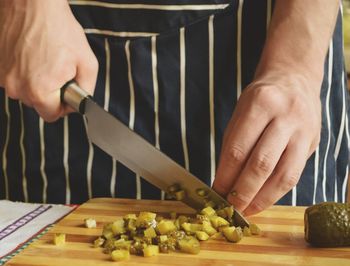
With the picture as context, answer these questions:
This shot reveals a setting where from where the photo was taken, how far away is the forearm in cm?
130

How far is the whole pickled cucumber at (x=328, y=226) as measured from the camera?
1.13m

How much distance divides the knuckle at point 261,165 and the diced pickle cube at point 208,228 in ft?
0.36

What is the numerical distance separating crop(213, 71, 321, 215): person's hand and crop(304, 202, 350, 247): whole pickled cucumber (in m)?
0.09

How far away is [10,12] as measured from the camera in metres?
1.30

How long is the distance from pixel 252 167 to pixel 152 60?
33 cm

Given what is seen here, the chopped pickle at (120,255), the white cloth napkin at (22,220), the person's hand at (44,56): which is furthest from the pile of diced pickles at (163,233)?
the person's hand at (44,56)

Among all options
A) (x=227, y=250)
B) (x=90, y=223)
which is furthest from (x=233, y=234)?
(x=90, y=223)

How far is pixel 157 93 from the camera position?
1.43 metres

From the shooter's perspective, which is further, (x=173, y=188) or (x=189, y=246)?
(x=173, y=188)

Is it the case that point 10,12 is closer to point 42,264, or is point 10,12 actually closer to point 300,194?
point 42,264

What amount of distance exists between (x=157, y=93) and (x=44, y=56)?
Result: 0.27 m

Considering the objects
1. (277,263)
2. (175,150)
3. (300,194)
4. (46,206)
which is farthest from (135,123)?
(277,263)

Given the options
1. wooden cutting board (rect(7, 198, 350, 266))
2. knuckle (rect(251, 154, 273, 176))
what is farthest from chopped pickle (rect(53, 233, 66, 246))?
knuckle (rect(251, 154, 273, 176))

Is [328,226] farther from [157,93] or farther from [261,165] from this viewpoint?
[157,93]
